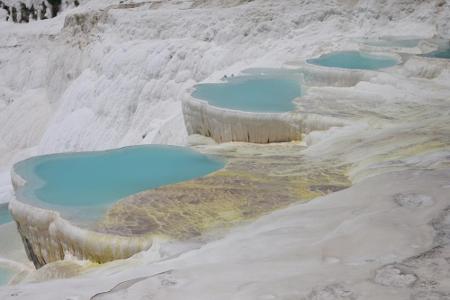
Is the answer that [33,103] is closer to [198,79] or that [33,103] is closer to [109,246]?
[198,79]

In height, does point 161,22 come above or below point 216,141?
above

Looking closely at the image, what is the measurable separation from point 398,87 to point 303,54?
→ 4281mm

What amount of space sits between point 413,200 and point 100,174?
3227mm

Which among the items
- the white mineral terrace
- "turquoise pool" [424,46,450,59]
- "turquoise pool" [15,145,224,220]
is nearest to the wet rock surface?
the white mineral terrace

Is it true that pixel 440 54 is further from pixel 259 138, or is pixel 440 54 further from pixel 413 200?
pixel 413 200

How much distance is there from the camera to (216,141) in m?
7.67

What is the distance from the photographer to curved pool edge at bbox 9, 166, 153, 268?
3.69m

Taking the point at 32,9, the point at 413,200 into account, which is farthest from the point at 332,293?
the point at 32,9

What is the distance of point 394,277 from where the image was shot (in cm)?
238

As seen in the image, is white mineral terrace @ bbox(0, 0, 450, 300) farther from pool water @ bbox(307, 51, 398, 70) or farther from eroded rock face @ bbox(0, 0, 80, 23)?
eroded rock face @ bbox(0, 0, 80, 23)

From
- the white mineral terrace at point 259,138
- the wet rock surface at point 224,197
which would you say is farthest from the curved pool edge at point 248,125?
the wet rock surface at point 224,197

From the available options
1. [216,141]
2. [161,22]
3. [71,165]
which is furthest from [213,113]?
[161,22]

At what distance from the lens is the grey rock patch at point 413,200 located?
326 cm

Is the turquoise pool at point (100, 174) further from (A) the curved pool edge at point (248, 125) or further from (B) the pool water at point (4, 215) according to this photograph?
(B) the pool water at point (4, 215)
